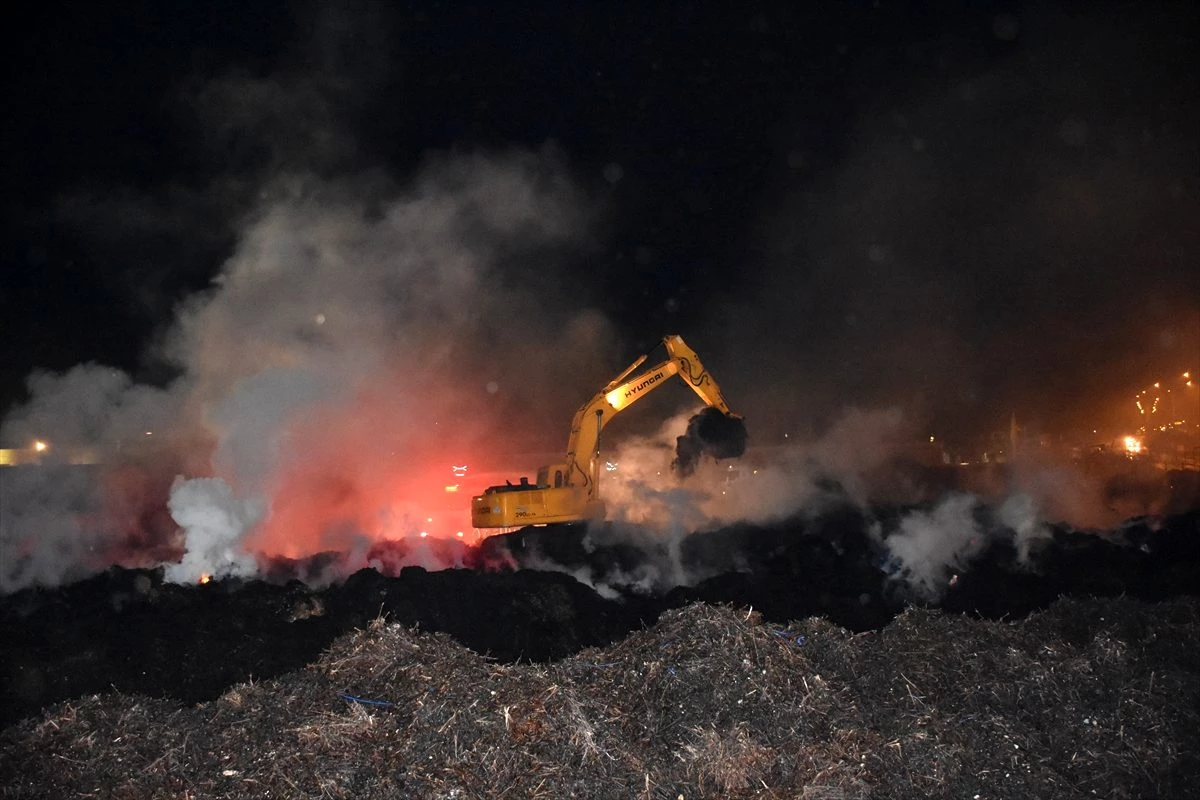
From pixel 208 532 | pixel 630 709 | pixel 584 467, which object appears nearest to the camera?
pixel 630 709

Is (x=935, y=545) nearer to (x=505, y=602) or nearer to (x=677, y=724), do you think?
(x=505, y=602)

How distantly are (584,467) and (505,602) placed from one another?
5252 millimetres

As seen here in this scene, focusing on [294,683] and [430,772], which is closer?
[430,772]

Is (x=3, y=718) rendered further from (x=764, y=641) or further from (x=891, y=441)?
(x=891, y=441)

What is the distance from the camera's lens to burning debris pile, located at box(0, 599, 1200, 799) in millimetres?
5402

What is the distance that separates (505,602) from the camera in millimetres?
11430

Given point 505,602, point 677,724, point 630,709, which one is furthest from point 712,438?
point 677,724

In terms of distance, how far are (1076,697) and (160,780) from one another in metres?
7.09

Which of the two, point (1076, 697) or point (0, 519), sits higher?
point (0, 519)

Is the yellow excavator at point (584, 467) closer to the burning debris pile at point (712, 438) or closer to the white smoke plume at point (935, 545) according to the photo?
the burning debris pile at point (712, 438)

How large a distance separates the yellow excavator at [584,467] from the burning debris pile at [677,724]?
823 centimetres

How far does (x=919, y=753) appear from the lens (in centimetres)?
560

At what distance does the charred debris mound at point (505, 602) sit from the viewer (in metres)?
9.12

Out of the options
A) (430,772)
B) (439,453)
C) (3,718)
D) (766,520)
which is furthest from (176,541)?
(430,772)
